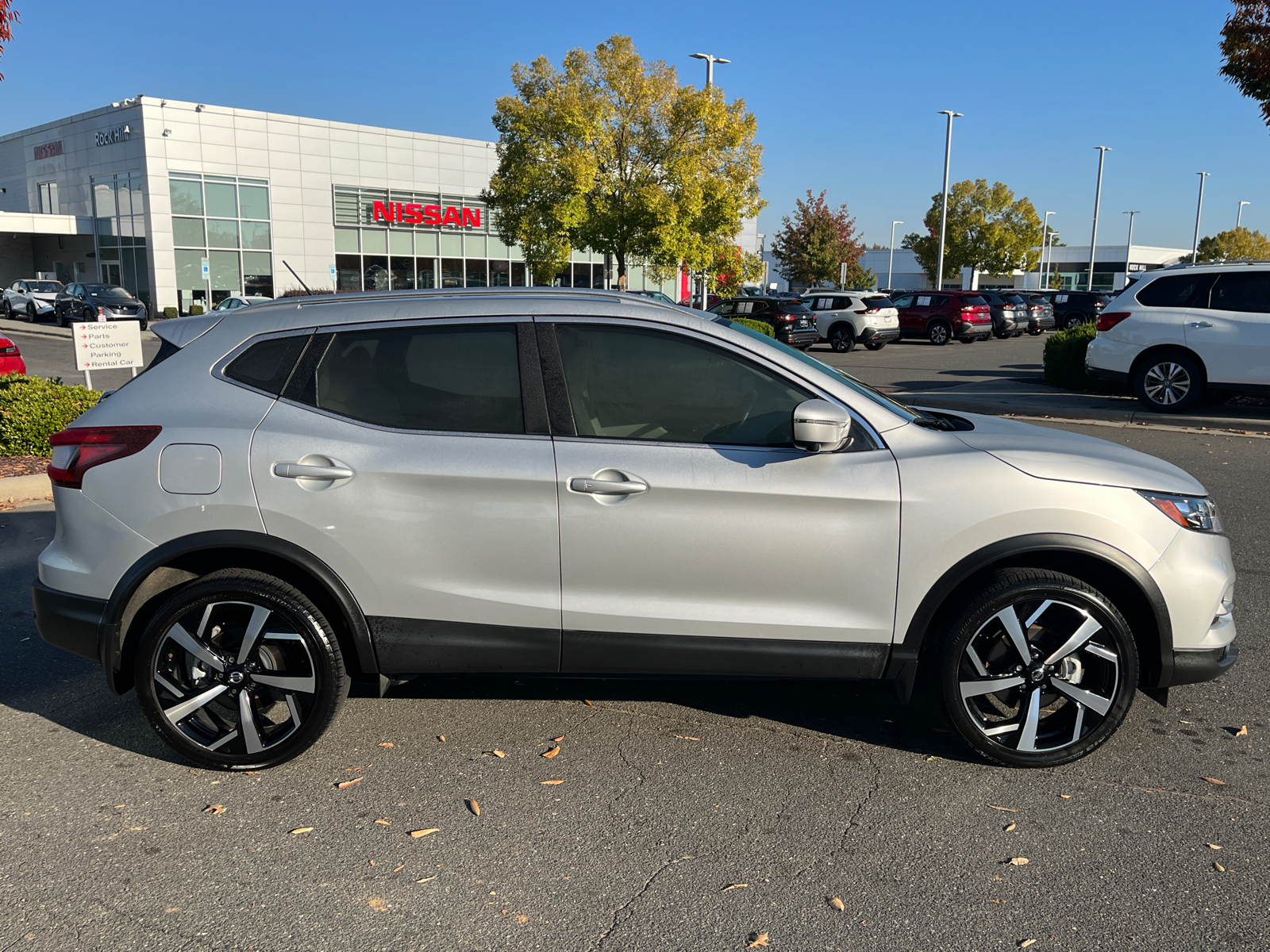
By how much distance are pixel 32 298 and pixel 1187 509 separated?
42.8 meters

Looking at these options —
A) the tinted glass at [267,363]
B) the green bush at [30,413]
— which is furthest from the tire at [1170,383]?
the green bush at [30,413]

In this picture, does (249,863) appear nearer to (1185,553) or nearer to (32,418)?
(1185,553)

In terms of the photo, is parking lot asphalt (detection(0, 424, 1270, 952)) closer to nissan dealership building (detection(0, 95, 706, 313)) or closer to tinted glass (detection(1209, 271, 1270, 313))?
tinted glass (detection(1209, 271, 1270, 313))

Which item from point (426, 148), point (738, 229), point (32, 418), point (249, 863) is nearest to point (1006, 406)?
point (32, 418)

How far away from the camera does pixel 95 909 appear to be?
2852mm

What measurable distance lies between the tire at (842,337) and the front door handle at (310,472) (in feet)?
91.0

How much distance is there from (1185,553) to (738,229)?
26473 millimetres

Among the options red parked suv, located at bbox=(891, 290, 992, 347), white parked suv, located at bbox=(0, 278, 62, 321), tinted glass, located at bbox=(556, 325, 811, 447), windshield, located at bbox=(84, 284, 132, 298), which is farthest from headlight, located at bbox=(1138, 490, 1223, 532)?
white parked suv, located at bbox=(0, 278, 62, 321)

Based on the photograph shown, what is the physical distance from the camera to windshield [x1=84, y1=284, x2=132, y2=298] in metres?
35.3

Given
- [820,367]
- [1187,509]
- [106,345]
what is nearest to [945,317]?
[106,345]

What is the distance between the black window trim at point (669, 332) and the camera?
354 centimetres

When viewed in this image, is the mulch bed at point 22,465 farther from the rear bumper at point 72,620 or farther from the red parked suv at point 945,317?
the red parked suv at point 945,317

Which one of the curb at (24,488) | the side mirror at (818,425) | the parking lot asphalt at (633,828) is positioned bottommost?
the parking lot asphalt at (633,828)

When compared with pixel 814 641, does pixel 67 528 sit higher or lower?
higher
